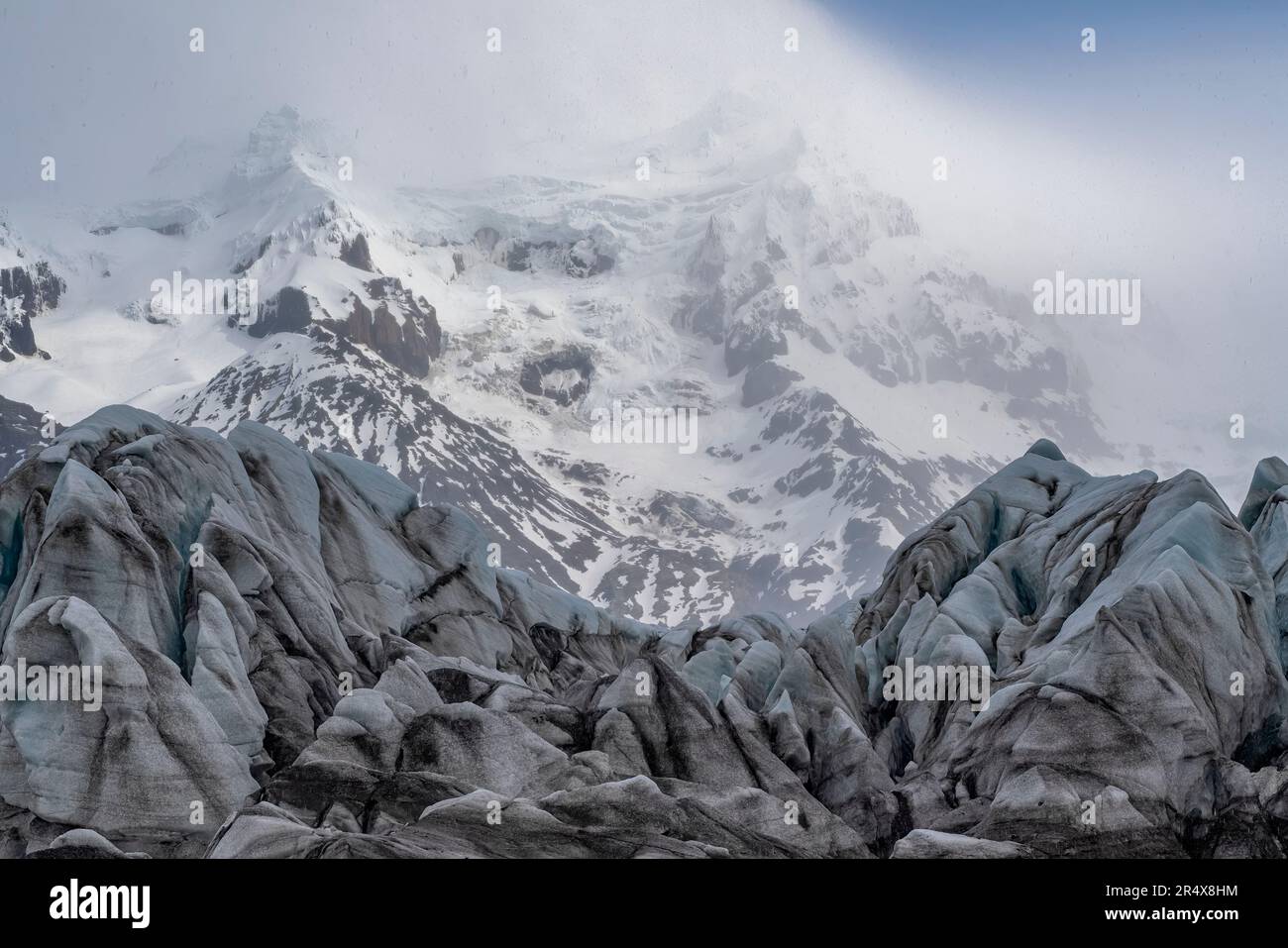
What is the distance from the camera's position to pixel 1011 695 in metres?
53.5

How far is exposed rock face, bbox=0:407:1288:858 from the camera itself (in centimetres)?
4791

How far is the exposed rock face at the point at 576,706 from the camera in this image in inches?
1886

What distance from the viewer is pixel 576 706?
197 ft
